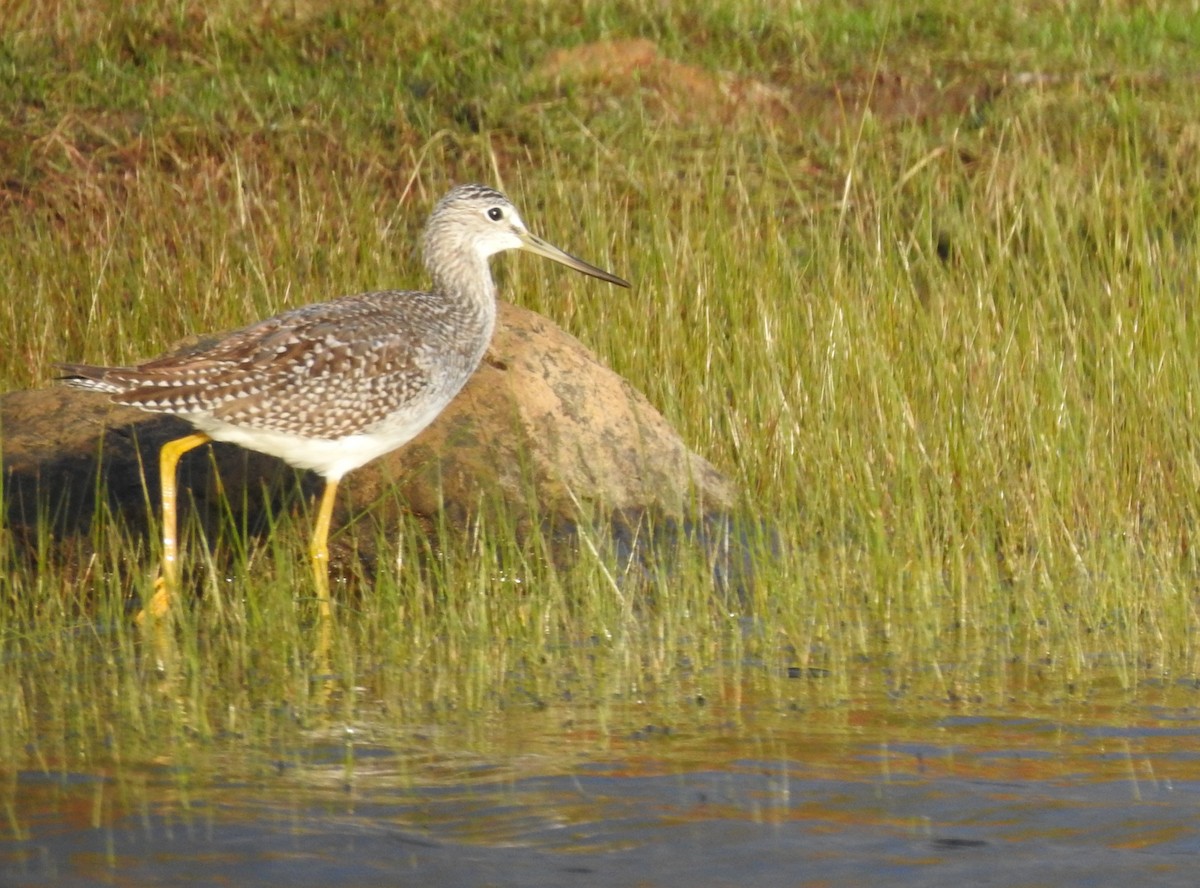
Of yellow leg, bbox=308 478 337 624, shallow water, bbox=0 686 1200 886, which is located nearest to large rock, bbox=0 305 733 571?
yellow leg, bbox=308 478 337 624

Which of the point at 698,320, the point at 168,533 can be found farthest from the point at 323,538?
the point at 698,320

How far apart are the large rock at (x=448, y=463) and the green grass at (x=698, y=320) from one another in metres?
0.22

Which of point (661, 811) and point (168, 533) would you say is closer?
point (661, 811)

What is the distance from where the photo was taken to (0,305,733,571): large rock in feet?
22.7

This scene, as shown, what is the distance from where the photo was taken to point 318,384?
6.26 metres

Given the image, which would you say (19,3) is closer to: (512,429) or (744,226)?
(744,226)

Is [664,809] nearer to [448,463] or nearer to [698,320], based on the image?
[448,463]

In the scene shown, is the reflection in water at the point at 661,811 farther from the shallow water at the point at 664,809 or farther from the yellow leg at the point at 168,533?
the yellow leg at the point at 168,533

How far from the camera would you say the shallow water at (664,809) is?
360 cm

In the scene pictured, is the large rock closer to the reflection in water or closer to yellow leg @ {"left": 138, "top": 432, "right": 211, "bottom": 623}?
yellow leg @ {"left": 138, "top": 432, "right": 211, "bottom": 623}

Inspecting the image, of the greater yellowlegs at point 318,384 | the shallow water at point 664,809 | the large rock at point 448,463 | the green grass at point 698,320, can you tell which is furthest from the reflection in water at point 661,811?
the large rock at point 448,463

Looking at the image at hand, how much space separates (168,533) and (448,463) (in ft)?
4.03

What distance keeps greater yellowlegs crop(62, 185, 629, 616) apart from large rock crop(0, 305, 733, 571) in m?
0.36

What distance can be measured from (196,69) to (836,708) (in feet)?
33.3
